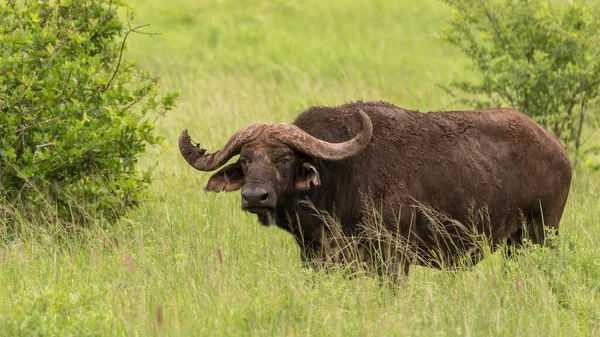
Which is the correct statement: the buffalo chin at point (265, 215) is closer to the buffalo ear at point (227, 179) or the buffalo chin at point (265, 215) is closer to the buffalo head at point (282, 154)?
the buffalo head at point (282, 154)

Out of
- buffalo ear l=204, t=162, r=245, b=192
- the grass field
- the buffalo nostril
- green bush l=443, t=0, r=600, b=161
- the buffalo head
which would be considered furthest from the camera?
green bush l=443, t=0, r=600, b=161

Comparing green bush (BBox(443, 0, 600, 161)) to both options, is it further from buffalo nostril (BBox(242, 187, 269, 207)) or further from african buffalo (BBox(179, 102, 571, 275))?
buffalo nostril (BBox(242, 187, 269, 207))

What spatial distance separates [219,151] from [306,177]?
70cm

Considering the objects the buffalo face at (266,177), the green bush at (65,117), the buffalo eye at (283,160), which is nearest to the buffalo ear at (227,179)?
the buffalo face at (266,177)

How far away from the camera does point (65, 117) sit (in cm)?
873

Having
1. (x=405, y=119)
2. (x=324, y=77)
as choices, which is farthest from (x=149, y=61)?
(x=405, y=119)

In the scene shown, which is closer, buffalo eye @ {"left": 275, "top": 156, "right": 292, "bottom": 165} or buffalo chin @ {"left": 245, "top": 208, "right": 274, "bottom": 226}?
buffalo chin @ {"left": 245, "top": 208, "right": 274, "bottom": 226}

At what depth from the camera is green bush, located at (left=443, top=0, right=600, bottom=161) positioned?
37.7 feet

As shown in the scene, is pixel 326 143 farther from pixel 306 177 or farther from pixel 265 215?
pixel 265 215

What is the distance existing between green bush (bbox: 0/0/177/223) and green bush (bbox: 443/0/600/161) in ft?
14.8

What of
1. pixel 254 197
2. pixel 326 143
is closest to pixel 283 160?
pixel 326 143

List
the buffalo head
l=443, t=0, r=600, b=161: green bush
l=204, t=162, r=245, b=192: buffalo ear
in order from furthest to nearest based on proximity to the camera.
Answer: l=443, t=0, r=600, b=161: green bush, l=204, t=162, r=245, b=192: buffalo ear, the buffalo head

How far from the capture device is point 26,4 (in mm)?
8945

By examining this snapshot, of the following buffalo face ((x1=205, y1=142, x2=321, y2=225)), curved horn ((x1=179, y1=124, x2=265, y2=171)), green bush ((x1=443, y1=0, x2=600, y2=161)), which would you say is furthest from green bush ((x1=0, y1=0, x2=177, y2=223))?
green bush ((x1=443, y1=0, x2=600, y2=161))
